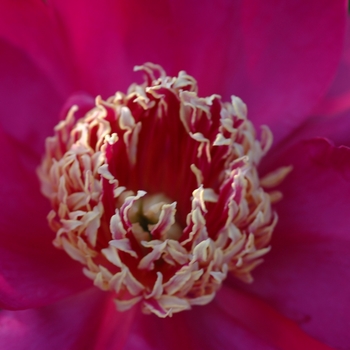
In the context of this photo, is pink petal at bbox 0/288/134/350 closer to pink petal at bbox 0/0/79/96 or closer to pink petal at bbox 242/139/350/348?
pink petal at bbox 242/139/350/348

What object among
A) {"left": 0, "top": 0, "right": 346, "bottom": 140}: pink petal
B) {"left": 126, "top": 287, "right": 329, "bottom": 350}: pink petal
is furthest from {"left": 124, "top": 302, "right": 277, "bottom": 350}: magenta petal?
{"left": 0, "top": 0, "right": 346, "bottom": 140}: pink petal

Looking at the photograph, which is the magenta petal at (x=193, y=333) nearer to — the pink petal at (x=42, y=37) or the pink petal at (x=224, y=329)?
the pink petal at (x=224, y=329)

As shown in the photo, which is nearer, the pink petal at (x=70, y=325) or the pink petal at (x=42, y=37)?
the pink petal at (x=70, y=325)

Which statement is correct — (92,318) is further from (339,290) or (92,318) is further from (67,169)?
(339,290)

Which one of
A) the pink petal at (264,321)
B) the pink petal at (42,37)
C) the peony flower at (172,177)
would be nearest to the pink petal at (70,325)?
the peony flower at (172,177)

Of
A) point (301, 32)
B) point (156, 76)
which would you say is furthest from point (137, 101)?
point (301, 32)

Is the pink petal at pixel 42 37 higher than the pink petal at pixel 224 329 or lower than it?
higher
